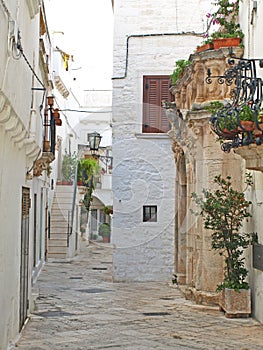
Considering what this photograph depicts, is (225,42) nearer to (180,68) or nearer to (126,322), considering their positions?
(180,68)

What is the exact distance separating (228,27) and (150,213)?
5798 mm

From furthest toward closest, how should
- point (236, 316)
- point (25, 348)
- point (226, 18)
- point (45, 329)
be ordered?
point (226, 18), point (236, 316), point (45, 329), point (25, 348)

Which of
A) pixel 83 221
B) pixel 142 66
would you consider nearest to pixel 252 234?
pixel 142 66

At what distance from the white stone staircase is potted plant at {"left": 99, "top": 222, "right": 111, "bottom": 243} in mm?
6829

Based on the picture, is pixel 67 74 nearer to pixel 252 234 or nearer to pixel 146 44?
pixel 146 44

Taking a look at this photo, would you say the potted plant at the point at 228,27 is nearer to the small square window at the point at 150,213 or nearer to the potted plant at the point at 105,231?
the small square window at the point at 150,213

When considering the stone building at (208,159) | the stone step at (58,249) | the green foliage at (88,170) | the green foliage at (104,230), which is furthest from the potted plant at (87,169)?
the stone building at (208,159)

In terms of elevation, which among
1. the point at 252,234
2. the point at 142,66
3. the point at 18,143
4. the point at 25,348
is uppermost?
the point at 142,66

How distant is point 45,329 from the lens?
366 inches

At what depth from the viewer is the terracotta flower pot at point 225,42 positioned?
1144 centimetres

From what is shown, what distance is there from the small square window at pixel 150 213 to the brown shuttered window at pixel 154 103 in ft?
6.68

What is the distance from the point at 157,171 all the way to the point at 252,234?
590 centimetres

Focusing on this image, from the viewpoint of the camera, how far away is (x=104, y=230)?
3088cm

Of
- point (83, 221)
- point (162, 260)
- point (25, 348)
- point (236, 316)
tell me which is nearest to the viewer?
point (25, 348)
